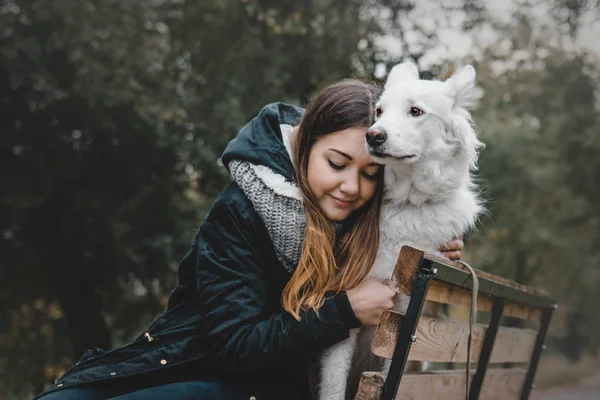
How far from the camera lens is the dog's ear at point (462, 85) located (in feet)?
8.57

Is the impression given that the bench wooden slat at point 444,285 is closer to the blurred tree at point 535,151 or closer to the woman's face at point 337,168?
the woman's face at point 337,168

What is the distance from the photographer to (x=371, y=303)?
7.61 feet

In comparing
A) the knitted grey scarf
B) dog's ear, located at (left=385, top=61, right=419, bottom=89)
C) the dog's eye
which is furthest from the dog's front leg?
dog's ear, located at (left=385, top=61, right=419, bottom=89)

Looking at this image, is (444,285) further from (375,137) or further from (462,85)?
(462,85)

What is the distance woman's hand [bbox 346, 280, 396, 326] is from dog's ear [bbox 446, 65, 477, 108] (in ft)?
2.72

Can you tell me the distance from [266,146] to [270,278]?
51 centimetres

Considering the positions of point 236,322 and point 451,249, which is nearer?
point 236,322

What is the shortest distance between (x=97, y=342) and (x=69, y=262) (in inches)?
34.4

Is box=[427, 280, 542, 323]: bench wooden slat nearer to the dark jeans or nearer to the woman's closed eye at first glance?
the woman's closed eye

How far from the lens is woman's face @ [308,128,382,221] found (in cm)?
254

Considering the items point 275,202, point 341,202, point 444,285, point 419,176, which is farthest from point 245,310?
point 419,176

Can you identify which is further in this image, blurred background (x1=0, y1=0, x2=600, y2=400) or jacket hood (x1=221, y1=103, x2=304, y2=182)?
blurred background (x1=0, y1=0, x2=600, y2=400)

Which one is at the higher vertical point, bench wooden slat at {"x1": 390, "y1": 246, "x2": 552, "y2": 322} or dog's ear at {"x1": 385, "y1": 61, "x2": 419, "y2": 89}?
dog's ear at {"x1": 385, "y1": 61, "x2": 419, "y2": 89}

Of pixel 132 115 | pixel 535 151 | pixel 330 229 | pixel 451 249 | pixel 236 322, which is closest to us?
pixel 236 322
